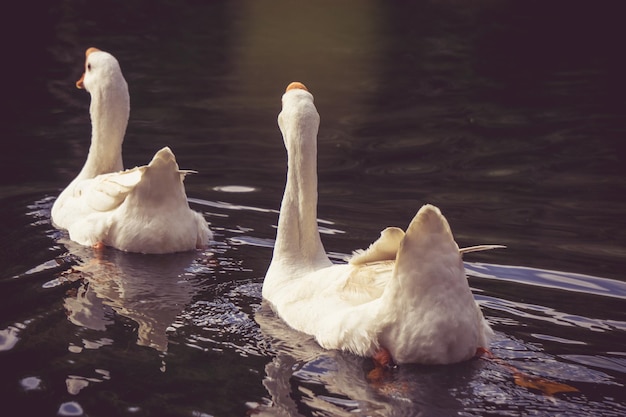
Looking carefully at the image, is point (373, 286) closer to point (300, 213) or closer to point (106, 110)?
point (300, 213)

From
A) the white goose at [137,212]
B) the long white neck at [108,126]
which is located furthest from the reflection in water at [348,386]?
the long white neck at [108,126]

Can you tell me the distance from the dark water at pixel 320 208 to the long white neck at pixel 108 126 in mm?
682

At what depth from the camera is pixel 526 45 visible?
867 inches

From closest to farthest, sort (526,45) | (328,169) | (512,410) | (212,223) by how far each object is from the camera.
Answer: (512,410), (212,223), (328,169), (526,45)

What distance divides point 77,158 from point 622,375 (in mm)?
7589

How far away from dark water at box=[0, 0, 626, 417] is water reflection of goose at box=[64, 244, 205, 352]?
0.02 m

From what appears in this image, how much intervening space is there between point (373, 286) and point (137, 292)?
207 centimetres

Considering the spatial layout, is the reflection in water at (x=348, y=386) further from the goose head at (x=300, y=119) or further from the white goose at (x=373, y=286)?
the goose head at (x=300, y=119)

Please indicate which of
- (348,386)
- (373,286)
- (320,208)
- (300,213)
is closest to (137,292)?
(300,213)

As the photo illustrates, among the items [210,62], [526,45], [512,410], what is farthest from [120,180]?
[526,45]

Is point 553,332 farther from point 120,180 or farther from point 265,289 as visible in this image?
point 120,180

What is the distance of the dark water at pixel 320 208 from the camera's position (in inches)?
224

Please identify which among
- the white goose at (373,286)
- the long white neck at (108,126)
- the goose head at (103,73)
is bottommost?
the white goose at (373,286)

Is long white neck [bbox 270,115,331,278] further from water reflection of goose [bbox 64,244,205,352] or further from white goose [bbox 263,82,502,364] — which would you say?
water reflection of goose [bbox 64,244,205,352]
